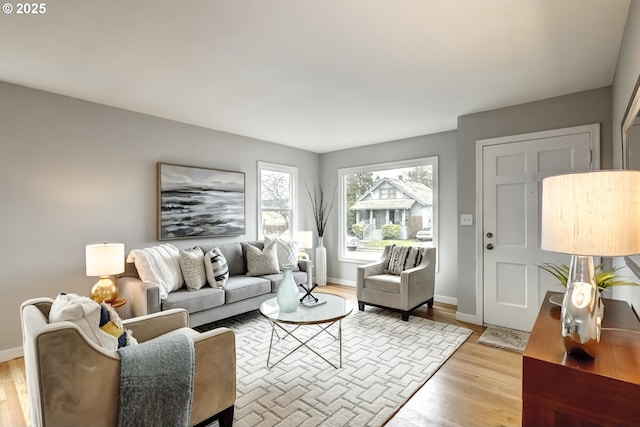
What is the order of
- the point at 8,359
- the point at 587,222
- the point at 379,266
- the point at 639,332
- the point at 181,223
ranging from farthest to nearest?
the point at 379,266 < the point at 181,223 < the point at 8,359 < the point at 639,332 < the point at 587,222

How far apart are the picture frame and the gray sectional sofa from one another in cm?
36

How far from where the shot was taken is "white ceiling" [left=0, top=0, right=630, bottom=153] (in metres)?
1.82

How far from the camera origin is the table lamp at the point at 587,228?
967 millimetres

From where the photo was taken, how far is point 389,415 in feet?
6.47

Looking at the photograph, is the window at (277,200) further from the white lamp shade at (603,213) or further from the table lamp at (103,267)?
the white lamp shade at (603,213)

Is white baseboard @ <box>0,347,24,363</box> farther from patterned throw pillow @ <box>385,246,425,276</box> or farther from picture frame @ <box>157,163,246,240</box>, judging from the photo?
patterned throw pillow @ <box>385,246,425,276</box>

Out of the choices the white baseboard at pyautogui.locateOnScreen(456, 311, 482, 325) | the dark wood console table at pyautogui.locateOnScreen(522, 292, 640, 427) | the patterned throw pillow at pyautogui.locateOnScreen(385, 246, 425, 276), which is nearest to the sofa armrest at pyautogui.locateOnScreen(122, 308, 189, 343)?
the dark wood console table at pyautogui.locateOnScreen(522, 292, 640, 427)

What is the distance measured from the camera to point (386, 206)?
16.8ft

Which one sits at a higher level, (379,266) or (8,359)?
(379,266)

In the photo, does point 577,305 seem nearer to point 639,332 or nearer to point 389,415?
point 639,332

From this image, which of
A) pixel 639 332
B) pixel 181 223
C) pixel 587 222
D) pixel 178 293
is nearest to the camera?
pixel 587 222

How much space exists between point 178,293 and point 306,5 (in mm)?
2735

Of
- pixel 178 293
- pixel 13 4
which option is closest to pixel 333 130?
pixel 178 293

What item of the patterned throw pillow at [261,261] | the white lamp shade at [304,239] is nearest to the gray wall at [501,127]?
the white lamp shade at [304,239]
